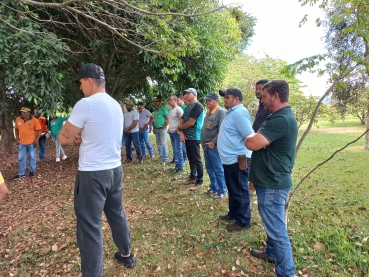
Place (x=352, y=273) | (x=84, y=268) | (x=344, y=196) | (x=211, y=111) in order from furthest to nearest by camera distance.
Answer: (x=344, y=196)
(x=211, y=111)
(x=352, y=273)
(x=84, y=268)

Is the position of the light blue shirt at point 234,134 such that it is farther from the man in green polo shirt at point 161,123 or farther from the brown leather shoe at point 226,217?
the man in green polo shirt at point 161,123

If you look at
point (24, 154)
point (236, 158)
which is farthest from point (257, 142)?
point (24, 154)

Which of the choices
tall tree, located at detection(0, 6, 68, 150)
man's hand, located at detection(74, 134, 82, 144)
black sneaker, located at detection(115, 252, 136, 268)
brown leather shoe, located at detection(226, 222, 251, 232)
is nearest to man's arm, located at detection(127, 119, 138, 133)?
tall tree, located at detection(0, 6, 68, 150)

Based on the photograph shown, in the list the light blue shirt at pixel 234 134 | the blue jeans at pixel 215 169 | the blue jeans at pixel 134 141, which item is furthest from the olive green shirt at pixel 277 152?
the blue jeans at pixel 134 141

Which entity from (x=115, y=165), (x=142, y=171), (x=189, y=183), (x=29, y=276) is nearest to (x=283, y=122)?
(x=115, y=165)

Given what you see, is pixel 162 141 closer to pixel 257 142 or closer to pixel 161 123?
pixel 161 123

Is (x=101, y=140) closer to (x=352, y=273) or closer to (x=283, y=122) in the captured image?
(x=283, y=122)

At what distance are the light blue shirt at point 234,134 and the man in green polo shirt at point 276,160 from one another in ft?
3.25

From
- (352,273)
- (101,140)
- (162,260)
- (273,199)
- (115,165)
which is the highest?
(101,140)

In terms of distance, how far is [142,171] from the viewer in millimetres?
7457

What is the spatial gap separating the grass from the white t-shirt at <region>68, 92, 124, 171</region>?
4.60 ft

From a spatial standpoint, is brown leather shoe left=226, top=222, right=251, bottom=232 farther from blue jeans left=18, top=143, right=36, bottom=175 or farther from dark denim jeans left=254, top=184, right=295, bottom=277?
blue jeans left=18, top=143, right=36, bottom=175

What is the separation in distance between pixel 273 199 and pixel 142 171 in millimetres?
5359

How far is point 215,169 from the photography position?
15.8 feet
